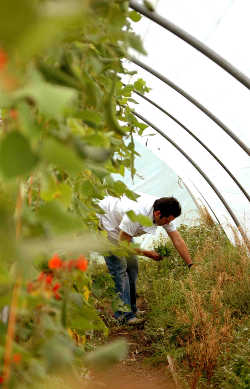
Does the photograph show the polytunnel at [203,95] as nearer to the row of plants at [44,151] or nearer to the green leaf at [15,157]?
the row of plants at [44,151]

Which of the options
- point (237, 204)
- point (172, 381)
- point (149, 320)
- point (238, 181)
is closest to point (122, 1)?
point (172, 381)

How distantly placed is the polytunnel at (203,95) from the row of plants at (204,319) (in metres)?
0.76

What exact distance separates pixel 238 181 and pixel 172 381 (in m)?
2.73

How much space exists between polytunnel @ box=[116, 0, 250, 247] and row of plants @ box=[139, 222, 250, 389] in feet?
2.48

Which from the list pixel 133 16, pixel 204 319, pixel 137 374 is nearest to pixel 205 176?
pixel 204 319

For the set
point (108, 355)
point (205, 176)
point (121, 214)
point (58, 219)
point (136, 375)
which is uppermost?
point (205, 176)

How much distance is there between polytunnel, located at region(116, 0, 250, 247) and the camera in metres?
3.63

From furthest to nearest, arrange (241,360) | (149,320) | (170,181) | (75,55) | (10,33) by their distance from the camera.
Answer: (170,181)
(149,320)
(241,360)
(75,55)
(10,33)

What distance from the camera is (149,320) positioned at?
4297 mm

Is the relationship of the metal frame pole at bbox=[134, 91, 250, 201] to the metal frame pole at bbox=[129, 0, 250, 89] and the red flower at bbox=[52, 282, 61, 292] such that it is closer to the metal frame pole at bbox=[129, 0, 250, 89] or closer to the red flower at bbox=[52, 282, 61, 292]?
the metal frame pole at bbox=[129, 0, 250, 89]

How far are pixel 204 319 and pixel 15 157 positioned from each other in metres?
3.04

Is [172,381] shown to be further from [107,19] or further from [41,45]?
[41,45]

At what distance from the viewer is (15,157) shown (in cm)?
35

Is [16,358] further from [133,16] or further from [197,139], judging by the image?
[197,139]
